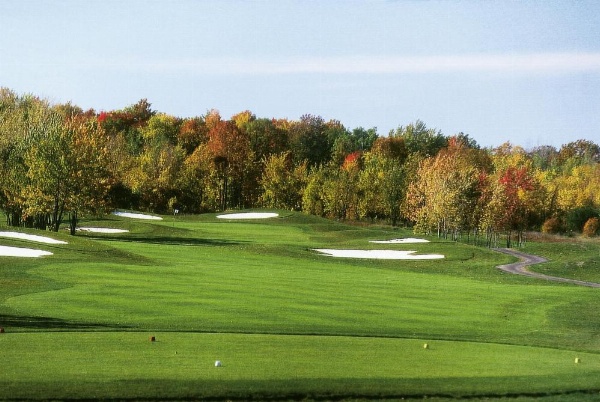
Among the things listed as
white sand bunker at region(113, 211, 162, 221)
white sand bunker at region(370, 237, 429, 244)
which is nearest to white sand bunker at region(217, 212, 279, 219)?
white sand bunker at region(113, 211, 162, 221)

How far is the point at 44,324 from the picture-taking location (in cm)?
1991

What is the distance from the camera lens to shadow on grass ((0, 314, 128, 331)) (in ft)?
64.0

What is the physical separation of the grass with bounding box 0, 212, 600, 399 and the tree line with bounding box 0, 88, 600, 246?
61.4ft

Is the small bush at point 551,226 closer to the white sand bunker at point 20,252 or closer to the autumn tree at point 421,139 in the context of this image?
the autumn tree at point 421,139

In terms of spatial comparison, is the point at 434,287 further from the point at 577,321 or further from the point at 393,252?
the point at 393,252

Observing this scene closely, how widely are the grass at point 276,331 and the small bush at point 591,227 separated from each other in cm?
4939

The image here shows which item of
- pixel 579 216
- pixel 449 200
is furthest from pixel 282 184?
→ pixel 449 200

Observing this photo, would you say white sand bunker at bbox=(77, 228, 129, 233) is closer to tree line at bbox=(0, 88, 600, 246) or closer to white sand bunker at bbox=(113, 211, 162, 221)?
tree line at bbox=(0, 88, 600, 246)

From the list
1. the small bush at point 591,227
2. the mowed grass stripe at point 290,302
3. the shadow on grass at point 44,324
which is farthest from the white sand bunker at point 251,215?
the shadow on grass at point 44,324

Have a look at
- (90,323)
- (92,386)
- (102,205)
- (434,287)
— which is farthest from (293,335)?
(102,205)

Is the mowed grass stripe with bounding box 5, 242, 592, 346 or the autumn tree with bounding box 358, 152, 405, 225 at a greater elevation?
the autumn tree with bounding box 358, 152, 405, 225

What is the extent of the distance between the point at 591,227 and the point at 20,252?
65008 millimetres

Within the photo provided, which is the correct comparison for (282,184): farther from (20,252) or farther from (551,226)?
(20,252)

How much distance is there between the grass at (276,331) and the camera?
1409 centimetres
